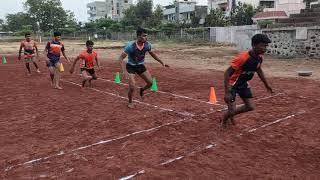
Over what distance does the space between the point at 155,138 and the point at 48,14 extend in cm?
9658

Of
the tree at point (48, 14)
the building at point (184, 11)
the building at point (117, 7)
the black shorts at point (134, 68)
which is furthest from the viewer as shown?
the building at point (117, 7)

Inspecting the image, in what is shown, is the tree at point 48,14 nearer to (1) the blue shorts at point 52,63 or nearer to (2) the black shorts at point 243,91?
(1) the blue shorts at point 52,63

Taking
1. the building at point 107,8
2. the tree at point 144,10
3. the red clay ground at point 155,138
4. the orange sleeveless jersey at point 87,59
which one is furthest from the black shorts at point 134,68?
the building at point 107,8

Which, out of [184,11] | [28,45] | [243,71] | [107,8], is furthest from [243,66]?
[107,8]

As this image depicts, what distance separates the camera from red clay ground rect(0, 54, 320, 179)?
18.6 ft

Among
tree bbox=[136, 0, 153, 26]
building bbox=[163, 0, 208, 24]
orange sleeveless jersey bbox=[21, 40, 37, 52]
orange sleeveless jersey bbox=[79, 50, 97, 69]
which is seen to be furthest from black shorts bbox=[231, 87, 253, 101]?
tree bbox=[136, 0, 153, 26]

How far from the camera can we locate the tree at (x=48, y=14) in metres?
97.3

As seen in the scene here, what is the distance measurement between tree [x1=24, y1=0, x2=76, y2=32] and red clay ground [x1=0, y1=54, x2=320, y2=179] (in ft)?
293

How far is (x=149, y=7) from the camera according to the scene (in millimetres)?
89375

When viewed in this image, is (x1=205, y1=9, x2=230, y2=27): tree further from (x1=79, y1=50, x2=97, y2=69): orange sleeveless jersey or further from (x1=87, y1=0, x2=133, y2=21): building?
(x1=87, y1=0, x2=133, y2=21): building

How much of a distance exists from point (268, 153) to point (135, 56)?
480 cm

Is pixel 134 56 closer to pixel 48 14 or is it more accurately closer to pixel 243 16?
pixel 243 16

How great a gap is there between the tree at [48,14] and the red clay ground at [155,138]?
8946 centimetres

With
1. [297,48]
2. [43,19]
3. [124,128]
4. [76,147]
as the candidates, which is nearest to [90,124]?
[124,128]
